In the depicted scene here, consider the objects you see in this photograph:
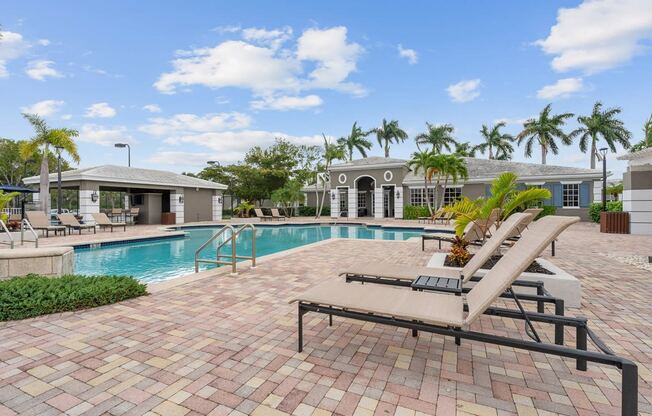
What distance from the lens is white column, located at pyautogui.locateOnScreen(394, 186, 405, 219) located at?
25203 millimetres

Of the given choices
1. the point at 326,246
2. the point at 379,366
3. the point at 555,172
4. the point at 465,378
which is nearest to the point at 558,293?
the point at 465,378

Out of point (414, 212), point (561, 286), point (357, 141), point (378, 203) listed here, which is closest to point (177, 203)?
point (378, 203)

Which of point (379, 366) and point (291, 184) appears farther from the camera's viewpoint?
point (291, 184)

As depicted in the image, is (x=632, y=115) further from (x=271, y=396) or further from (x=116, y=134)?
(x=116, y=134)

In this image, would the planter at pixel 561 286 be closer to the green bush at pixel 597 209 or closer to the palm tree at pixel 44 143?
the green bush at pixel 597 209

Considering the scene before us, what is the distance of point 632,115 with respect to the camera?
1175 inches

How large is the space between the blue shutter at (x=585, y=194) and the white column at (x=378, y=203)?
13.3 meters

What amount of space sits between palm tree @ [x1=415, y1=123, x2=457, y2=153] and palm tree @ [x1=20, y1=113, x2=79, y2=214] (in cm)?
3094

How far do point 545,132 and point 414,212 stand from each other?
63.5 ft

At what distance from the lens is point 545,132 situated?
32.4 m

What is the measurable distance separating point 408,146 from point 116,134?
32240mm

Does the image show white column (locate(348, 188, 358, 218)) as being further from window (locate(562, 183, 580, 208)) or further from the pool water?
window (locate(562, 183, 580, 208))

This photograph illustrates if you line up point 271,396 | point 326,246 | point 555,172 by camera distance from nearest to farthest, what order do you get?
point 271,396, point 326,246, point 555,172

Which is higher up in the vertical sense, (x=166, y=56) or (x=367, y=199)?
(x=166, y=56)
